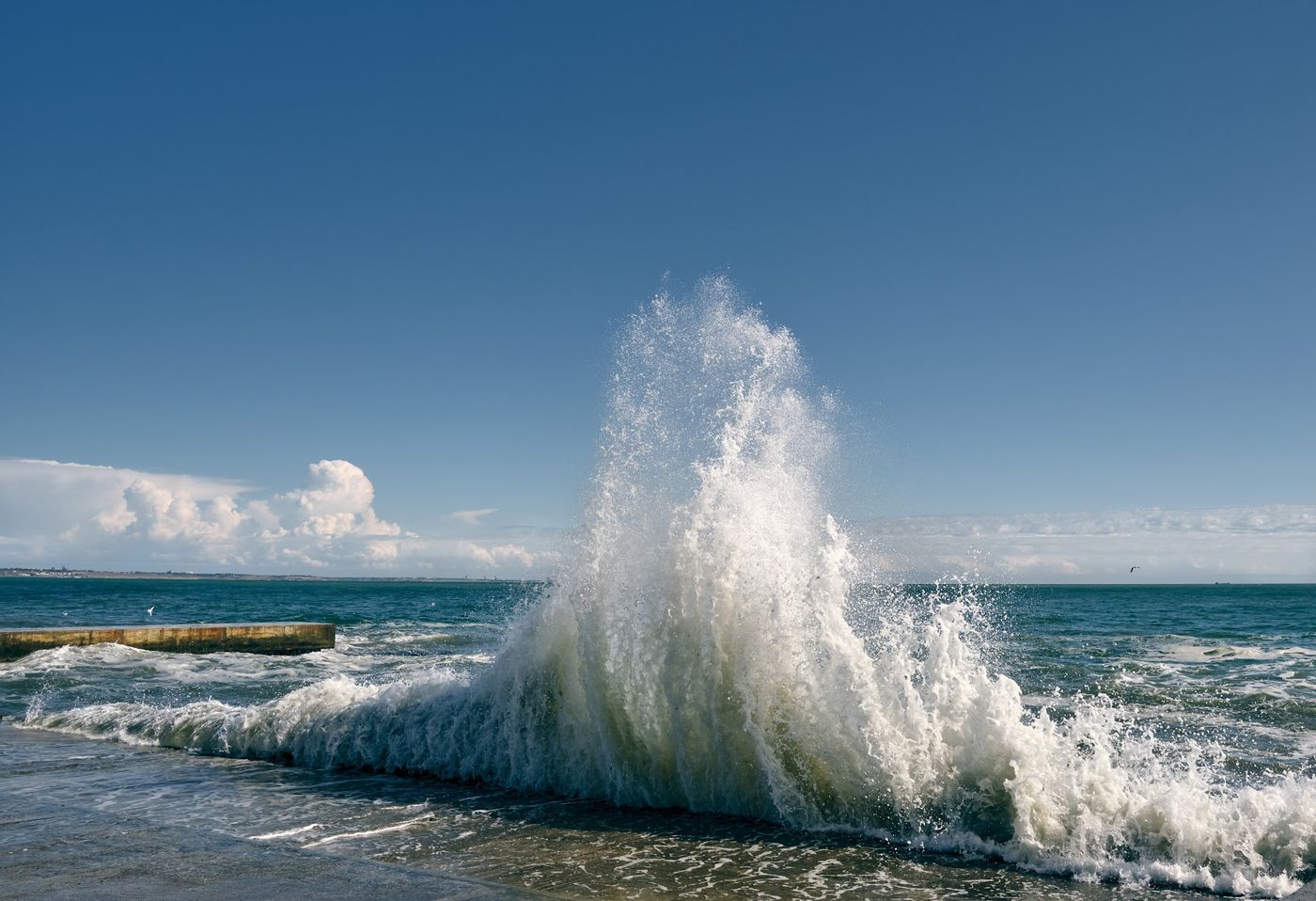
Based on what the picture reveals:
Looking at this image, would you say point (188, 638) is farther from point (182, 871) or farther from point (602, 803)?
point (182, 871)

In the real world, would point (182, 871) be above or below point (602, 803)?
above

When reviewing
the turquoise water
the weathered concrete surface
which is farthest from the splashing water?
the weathered concrete surface

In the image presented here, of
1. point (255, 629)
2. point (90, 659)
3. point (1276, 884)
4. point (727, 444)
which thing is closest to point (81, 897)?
point (727, 444)

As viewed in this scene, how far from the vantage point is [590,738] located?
8961 mm

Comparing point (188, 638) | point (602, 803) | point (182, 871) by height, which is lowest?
point (602, 803)

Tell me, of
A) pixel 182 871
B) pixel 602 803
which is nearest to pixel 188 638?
pixel 602 803

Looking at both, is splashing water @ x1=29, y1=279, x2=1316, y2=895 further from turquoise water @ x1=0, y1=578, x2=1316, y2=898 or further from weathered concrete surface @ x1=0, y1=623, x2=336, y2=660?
weathered concrete surface @ x1=0, y1=623, x2=336, y2=660

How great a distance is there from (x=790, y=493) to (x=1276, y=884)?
5.08m

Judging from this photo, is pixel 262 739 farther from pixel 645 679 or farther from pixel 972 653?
pixel 972 653

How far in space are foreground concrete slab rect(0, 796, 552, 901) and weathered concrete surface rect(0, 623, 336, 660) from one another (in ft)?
63.8

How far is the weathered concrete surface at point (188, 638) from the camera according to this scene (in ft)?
75.6

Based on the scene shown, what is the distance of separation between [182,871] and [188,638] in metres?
23.6

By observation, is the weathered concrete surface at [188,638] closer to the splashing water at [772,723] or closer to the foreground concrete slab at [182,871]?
the splashing water at [772,723]

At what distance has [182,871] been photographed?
231 inches
